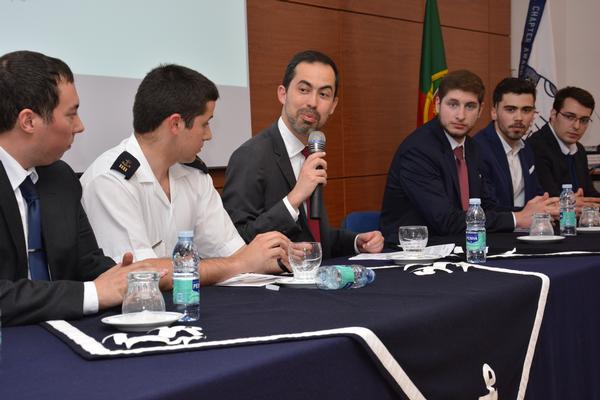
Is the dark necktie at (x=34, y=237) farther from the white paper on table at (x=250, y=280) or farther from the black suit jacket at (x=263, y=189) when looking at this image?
the black suit jacket at (x=263, y=189)

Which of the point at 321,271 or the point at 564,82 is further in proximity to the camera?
the point at 564,82

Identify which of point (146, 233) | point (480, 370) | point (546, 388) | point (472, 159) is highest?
point (472, 159)

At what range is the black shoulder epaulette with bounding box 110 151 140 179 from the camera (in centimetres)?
222

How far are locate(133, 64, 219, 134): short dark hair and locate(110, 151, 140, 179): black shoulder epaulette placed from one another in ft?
0.39

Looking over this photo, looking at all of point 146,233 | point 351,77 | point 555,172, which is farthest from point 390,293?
point 351,77

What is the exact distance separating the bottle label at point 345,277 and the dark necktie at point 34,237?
0.70 m

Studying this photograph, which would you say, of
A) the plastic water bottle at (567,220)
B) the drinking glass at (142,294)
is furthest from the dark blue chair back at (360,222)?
the drinking glass at (142,294)

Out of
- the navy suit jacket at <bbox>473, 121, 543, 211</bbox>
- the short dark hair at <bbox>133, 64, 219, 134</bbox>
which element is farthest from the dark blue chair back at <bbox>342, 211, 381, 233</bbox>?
the short dark hair at <bbox>133, 64, 219, 134</bbox>

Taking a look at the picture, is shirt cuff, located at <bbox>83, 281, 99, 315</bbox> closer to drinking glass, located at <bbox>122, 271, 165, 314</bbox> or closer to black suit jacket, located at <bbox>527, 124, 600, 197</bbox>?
drinking glass, located at <bbox>122, 271, 165, 314</bbox>

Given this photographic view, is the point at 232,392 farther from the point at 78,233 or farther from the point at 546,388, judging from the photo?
the point at 546,388

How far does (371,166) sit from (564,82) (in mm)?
2299

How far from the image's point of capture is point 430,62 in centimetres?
521

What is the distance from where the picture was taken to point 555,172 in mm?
4527

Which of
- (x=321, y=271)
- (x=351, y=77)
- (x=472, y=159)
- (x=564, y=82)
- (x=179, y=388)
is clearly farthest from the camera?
(x=564, y=82)
